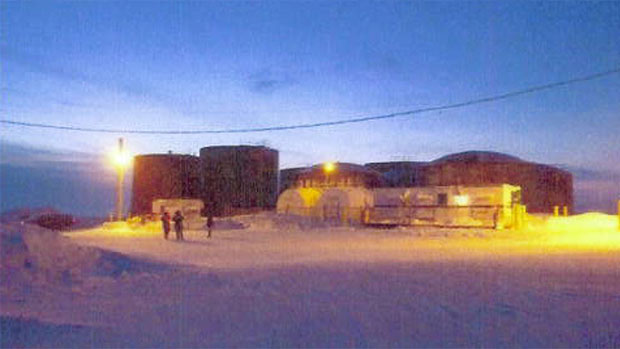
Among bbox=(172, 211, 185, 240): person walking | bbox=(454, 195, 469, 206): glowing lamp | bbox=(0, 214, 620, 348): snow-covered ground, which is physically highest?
bbox=(454, 195, 469, 206): glowing lamp

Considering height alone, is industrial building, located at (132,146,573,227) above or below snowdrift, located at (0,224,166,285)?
above

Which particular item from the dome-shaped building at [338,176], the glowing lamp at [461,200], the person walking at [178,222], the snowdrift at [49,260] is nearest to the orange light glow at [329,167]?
the dome-shaped building at [338,176]

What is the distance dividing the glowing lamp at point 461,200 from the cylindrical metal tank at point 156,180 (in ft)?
89.2

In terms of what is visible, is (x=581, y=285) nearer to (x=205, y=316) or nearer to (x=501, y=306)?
(x=501, y=306)

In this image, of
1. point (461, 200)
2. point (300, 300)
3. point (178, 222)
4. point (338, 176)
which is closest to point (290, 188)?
point (338, 176)

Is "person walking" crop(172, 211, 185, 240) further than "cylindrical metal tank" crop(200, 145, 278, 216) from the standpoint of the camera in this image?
No

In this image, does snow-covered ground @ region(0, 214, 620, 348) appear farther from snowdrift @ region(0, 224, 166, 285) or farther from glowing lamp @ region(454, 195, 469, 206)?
glowing lamp @ region(454, 195, 469, 206)

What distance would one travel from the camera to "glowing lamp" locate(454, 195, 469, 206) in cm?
4259

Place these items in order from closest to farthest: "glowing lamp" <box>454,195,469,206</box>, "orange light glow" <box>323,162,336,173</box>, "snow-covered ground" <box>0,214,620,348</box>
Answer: "snow-covered ground" <box>0,214,620,348</box> < "glowing lamp" <box>454,195,469,206</box> < "orange light glow" <box>323,162,336,173</box>

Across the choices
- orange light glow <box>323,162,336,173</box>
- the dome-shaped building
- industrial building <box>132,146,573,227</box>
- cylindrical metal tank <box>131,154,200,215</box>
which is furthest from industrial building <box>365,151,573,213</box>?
cylindrical metal tank <box>131,154,200,215</box>

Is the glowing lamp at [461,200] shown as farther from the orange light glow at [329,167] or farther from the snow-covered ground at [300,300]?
the snow-covered ground at [300,300]

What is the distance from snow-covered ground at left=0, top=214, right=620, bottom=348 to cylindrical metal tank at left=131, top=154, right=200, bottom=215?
137 feet

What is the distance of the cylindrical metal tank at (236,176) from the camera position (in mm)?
57703

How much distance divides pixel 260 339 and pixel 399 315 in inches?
96.5
